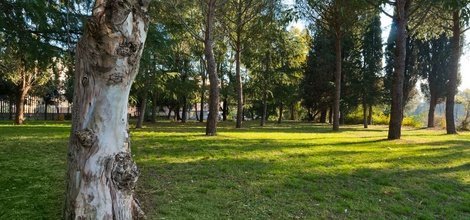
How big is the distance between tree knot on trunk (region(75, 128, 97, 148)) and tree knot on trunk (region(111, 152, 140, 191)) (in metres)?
0.27

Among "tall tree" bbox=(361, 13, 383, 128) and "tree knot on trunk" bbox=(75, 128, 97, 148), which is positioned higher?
"tall tree" bbox=(361, 13, 383, 128)

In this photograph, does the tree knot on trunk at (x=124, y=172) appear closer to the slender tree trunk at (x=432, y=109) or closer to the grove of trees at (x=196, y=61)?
the grove of trees at (x=196, y=61)

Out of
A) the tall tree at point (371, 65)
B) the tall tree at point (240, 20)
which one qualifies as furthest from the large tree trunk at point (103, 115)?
the tall tree at point (371, 65)

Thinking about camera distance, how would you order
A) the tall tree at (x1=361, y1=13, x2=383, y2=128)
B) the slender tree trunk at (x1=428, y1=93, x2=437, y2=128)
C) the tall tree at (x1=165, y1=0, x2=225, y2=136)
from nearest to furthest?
1. the tall tree at (x1=165, y1=0, x2=225, y2=136)
2. the tall tree at (x1=361, y1=13, x2=383, y2=128)
3. the slender tree trunk at (x1=428, y1=93, x2=437, y2=128)

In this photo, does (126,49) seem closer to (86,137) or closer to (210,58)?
(86,137)

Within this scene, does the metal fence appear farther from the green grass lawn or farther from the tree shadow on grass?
the tree shadow on grass

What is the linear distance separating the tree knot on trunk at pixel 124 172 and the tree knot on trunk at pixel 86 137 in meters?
0.27

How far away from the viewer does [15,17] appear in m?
8.24

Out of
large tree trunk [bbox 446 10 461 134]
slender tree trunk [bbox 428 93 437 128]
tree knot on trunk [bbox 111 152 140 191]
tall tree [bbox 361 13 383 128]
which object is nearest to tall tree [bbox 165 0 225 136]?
tree knot on trunk [bbox 111 152 140 191]

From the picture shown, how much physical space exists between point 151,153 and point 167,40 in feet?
9.81

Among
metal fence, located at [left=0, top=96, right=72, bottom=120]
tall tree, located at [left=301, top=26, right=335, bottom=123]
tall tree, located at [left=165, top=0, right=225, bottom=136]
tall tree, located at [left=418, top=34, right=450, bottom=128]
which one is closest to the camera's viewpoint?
tall tree, located at [left=165, top=0, right=225, bottom=136]

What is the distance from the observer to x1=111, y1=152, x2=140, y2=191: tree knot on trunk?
3.75m

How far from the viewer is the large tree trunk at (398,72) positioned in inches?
544

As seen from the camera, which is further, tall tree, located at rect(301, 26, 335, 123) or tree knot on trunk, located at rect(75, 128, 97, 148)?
tall tree, located at rect(301, 26, 335, 123)
